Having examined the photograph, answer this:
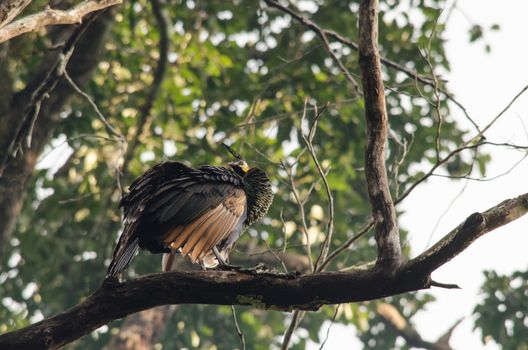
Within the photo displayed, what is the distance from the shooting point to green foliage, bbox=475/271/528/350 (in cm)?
931

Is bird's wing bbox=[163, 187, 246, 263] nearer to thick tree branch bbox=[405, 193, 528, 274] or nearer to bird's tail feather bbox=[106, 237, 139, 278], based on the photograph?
bird's tail feather bbox=[106, 237, 139, 278]

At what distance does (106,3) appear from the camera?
14.5 feet

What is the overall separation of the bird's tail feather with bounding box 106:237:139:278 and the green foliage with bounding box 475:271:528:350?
650cm

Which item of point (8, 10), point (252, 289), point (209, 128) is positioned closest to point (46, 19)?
point (8, 10)

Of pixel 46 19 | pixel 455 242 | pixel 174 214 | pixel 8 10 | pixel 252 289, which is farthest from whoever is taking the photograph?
pixel 174 214

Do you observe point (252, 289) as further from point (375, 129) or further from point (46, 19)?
point (46, 19)

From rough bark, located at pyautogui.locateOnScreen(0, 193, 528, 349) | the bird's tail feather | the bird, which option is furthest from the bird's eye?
rough bark, located at pyautogui.locateOnScreen(0, 193, 528, 349)

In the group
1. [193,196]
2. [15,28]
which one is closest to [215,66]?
[193,196]

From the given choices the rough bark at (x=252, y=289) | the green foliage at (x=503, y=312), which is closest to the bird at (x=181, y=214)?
the rough bark at (x=252, y=289)

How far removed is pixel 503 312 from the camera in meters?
9.52

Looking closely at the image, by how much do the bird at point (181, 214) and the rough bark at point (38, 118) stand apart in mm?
2070

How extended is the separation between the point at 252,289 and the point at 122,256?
1023mm

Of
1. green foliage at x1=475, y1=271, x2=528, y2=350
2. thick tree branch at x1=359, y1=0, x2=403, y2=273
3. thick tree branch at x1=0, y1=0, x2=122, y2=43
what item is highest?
thick tree branch at x1=0, y1=0, x2=122, y2=43

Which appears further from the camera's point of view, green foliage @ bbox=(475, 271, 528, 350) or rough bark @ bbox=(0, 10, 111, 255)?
green foliage @ bbox=(475, 271, 528, 350)
